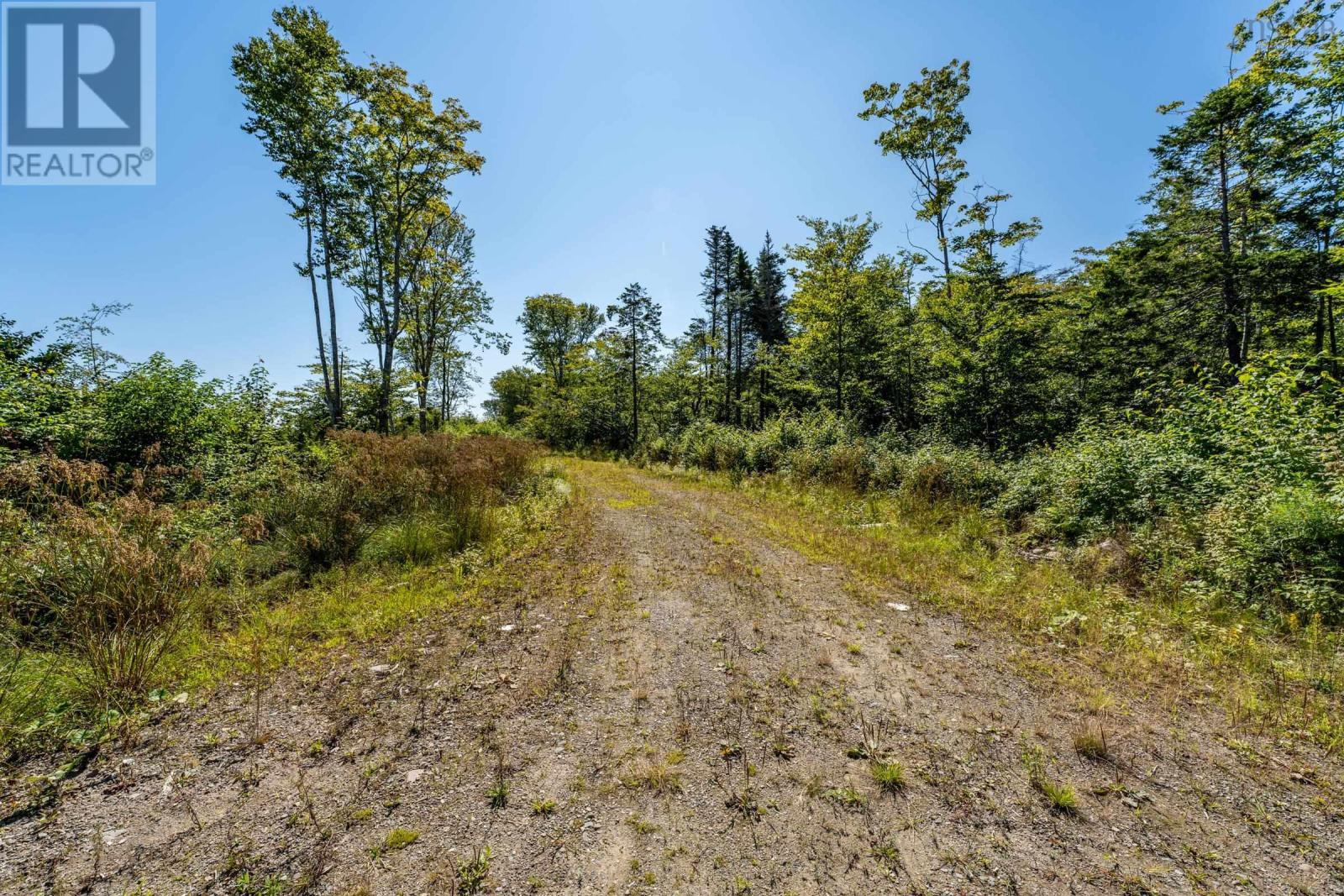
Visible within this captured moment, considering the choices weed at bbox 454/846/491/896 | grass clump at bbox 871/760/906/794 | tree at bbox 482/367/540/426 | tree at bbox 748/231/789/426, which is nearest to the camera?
weed at bbox 454/846/491/896

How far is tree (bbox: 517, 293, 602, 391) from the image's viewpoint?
3594cm

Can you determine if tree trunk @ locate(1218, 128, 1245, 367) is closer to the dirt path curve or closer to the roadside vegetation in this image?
the roadside vegetation

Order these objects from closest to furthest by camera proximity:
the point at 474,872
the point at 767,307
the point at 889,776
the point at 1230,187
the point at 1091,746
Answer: the point at 474,872, the point at 889,776, the point at 1091,746, the point at 1230,187, the point at 767,307

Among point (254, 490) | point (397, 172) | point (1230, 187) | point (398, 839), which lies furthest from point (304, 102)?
point (1230, 187)

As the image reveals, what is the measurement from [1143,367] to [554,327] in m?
35.2

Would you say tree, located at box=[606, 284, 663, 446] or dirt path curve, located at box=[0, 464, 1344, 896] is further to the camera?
tree, located at box=[606, 284, 663, 446]

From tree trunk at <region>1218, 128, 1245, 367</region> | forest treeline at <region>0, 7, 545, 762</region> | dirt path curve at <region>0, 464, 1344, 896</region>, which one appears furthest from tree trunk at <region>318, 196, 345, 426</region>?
tree trunk at <region>1218, 128, 1245, 367</region>

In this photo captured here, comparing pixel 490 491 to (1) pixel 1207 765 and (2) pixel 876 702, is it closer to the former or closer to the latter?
(2) pixel 876 702

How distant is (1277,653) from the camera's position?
402 cm

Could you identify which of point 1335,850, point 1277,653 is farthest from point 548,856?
point 1277,653

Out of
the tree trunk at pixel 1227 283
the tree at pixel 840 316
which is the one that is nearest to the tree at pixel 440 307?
the tree at pixel 840 316

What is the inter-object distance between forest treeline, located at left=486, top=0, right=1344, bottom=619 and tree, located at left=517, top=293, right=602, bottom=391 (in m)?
15.9

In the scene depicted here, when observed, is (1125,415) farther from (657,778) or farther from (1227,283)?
(657,778)

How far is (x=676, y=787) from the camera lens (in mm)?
2607
